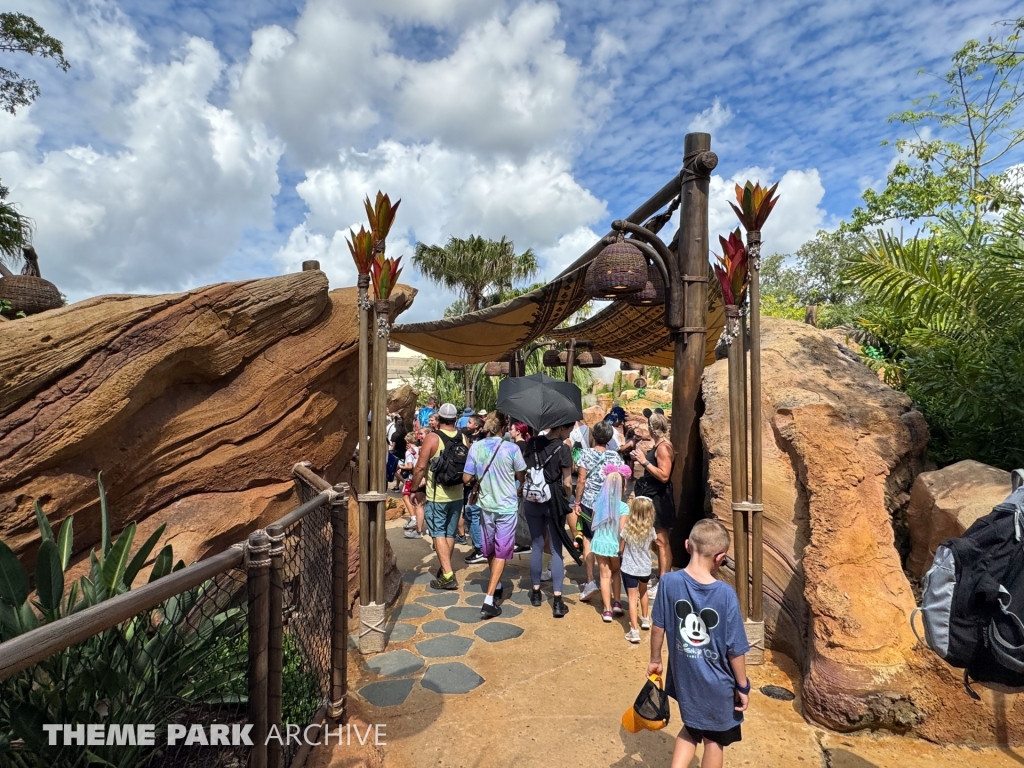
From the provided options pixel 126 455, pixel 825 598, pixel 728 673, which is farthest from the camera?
pixel 126 455

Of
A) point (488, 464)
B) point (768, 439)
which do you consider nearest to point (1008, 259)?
point (768, 439)

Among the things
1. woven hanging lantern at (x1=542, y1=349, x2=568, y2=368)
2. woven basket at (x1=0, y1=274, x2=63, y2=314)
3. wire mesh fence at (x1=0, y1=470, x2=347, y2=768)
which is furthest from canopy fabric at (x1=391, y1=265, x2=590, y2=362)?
wire mesh fence at (x1=0, y1=470, x2=347, y2=768)

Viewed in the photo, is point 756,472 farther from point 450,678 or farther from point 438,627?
point 438,627

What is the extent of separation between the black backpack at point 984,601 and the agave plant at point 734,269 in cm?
241

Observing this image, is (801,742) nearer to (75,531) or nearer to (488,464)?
(488,464)

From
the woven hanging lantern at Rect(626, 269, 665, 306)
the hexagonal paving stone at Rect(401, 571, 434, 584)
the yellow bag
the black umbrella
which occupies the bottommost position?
the hexagonal paving stone at Rect(401, 571, 434, 584)

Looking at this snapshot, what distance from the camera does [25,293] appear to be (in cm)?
570

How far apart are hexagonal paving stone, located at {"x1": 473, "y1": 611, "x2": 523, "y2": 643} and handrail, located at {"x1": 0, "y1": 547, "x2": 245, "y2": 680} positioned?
9.61ft

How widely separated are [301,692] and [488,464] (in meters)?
2.32

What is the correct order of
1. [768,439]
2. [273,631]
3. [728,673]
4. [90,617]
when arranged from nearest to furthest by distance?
[90,617], [273,631], [728,673], [768,439]

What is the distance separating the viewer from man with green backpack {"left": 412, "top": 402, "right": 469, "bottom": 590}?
5262mm

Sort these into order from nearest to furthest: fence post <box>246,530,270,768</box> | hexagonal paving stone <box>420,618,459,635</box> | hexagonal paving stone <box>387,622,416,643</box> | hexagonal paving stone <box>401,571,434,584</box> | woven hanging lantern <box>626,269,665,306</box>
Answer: fence post <box>246,530,270,768</box> → hexagonal paving stone <box>387,622,416,643</box> → hexagonal paving stone <box>420,618,459,635</box> → woven hanging lantern <box>626,269,665,306</box> → hexagonal paving stone <box>401,571,434,584</box>

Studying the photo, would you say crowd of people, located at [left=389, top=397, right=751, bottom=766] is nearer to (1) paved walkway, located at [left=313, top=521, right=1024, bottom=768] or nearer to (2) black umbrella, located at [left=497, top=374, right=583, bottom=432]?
(2) black umbrella, located at [left=497, top=374, right=583, bottom=432]

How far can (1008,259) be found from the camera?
13.0 ft
